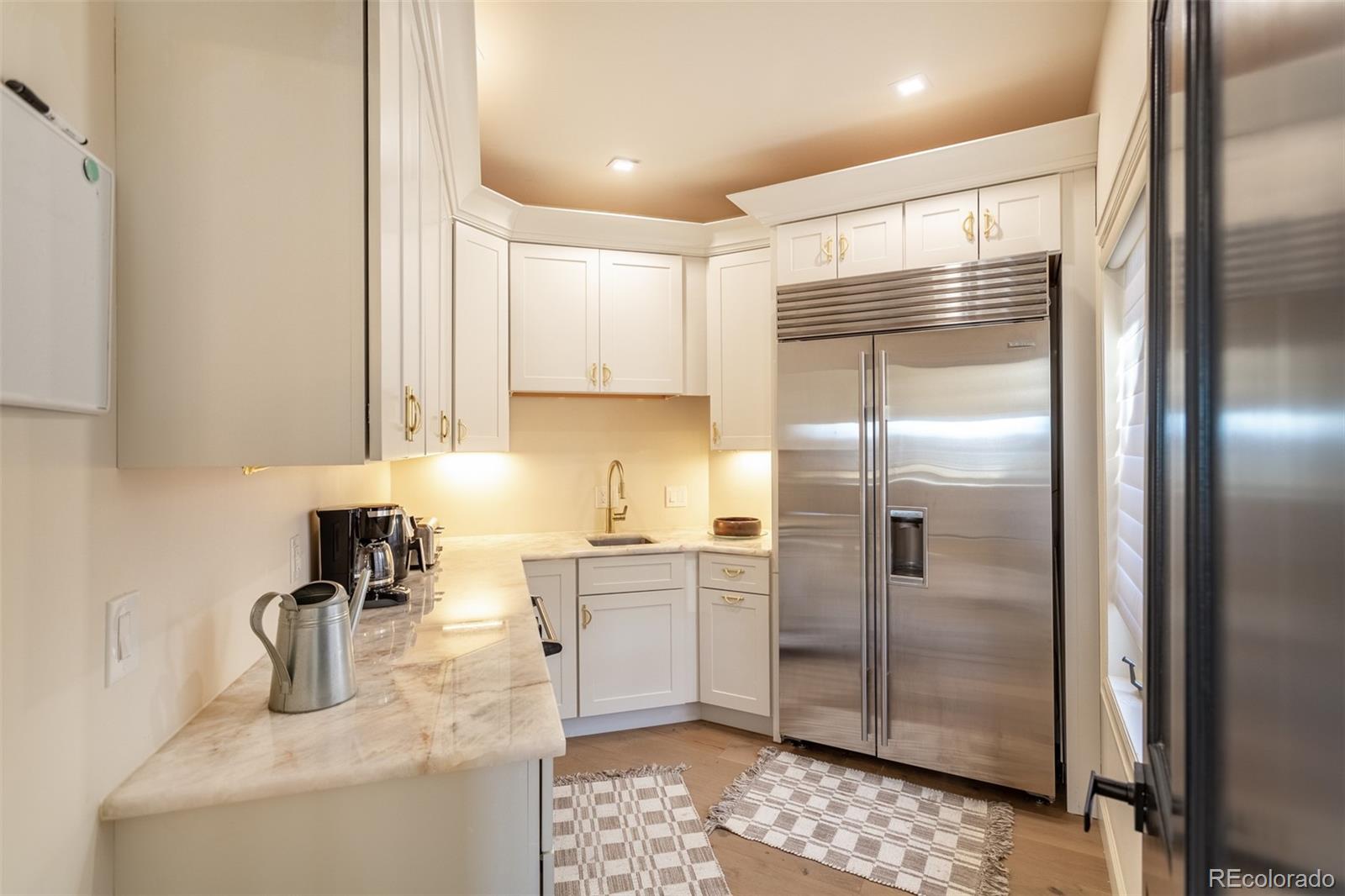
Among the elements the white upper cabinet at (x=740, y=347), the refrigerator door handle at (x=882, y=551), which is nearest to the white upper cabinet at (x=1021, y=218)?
the refrigerator door handle at (x=882, y=551)

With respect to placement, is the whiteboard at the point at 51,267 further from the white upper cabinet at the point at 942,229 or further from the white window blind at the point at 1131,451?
the white upper cabinet at the point at 942,229

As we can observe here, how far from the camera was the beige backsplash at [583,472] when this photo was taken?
11.5 feet

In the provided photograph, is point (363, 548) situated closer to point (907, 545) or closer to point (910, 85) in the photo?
point (907, 545)

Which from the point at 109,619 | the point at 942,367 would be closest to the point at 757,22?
the point at 942,367

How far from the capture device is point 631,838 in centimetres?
228

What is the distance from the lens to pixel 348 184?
1118 millimetres

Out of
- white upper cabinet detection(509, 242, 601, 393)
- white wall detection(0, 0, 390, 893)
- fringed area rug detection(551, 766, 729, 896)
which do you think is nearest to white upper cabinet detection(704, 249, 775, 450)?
white upper cabinet detection(509, 242, 601, 393)

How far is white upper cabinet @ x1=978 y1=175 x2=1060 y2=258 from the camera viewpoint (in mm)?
2482

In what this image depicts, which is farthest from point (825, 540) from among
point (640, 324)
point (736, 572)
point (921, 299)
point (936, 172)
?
point (936, 172)

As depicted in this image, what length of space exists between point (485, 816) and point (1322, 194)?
1278 millimetres

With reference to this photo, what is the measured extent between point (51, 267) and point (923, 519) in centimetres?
254

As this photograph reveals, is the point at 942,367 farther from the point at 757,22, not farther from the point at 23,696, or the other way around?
the point at 23,696

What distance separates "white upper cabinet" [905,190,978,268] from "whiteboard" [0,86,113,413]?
2543 millimetres

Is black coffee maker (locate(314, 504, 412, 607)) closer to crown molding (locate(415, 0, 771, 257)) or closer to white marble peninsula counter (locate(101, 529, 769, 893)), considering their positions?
white marble peninsula counter (locate(101, 529, 769, 893))
